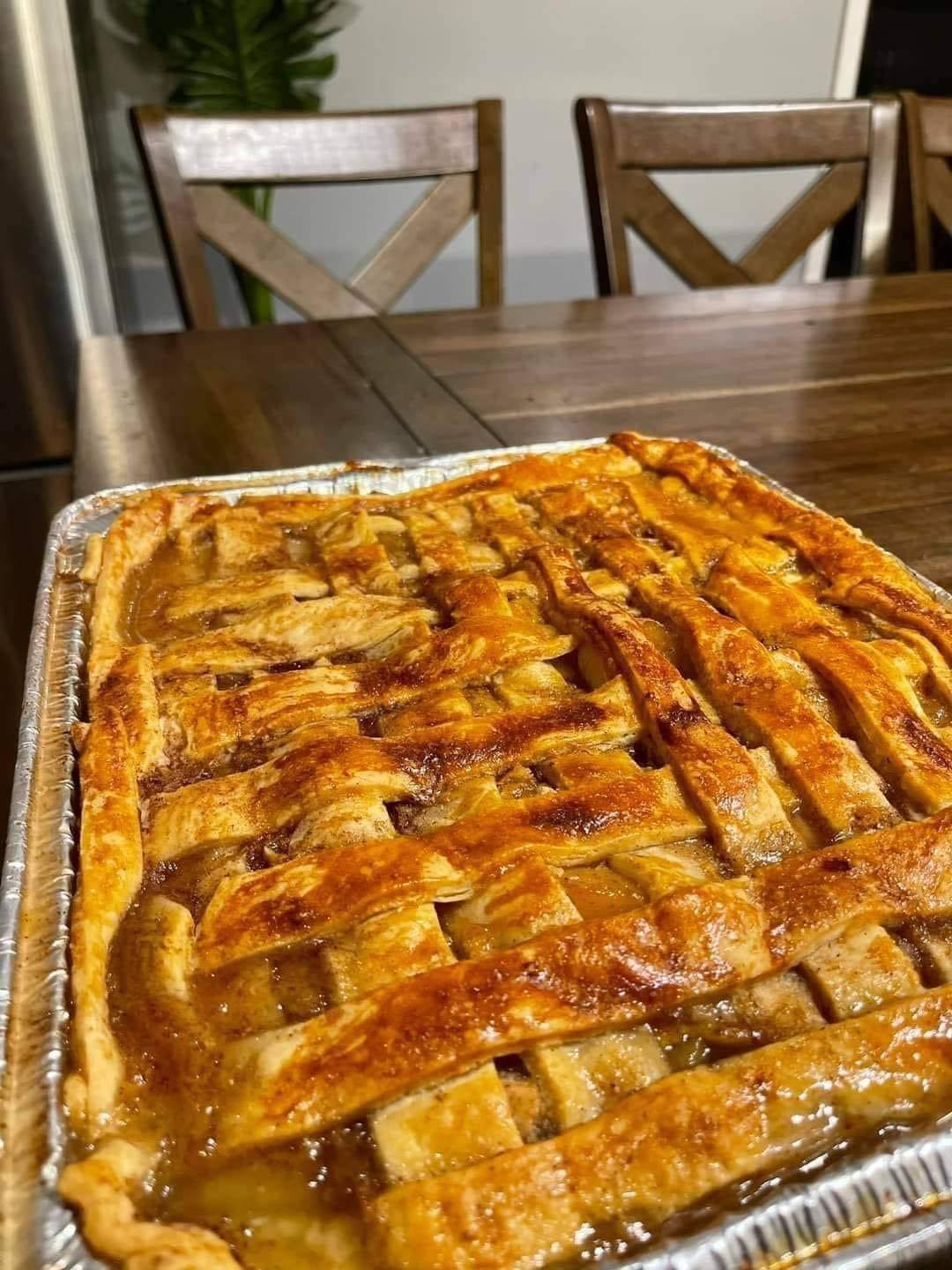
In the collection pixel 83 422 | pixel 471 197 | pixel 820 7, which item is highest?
pixel 820 7

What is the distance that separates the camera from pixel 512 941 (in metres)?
0.67

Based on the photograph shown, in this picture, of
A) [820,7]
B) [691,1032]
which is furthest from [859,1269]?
[820,7]

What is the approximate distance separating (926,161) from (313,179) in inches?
65.0

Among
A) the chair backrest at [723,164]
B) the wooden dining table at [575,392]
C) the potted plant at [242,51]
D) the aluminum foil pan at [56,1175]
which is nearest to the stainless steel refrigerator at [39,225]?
the potted plant at [242,51]

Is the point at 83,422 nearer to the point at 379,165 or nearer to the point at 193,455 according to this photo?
the point at 193,455

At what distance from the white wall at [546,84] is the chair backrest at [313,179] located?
1518 mm

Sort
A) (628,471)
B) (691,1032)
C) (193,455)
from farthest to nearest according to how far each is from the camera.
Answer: (193,455) < (628,471) < (691,1032)

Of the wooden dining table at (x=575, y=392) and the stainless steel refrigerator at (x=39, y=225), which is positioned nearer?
the wooden dining table at (x=575, y=392)

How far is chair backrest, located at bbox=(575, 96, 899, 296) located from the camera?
7.81 feet

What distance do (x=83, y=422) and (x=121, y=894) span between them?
1.09 meters

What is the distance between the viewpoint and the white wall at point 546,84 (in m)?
3.58

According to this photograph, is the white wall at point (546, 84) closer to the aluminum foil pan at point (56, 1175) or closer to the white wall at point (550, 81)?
the white wall at point (550, 81)

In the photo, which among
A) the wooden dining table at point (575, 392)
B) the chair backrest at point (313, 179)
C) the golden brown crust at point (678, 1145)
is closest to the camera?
the golden brown crust at point (678, 1145)

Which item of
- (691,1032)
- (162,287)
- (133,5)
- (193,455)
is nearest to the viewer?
(691,1032)
